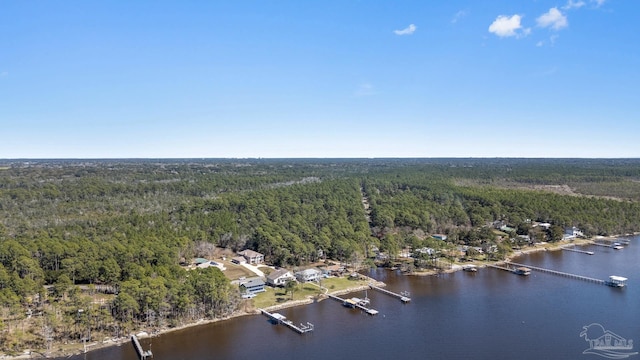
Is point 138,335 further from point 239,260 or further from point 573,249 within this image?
point 573,249

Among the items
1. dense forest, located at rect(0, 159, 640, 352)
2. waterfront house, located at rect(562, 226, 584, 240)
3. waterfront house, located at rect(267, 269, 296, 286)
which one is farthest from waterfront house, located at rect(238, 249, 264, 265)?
waterfront house, located at rect(562, 226, 584, 240)

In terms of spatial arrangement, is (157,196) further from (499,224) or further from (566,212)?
(566,212)

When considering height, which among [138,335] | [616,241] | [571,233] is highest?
[571,233]

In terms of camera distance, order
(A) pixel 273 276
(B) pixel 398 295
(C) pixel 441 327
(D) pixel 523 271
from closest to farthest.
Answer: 1. (C) pixel 441 327
2. (B) pixel 398 295
3. (A) pixel 273 276
4. (D) pixel 523 271

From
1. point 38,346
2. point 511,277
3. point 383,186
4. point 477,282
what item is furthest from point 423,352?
point 383,186

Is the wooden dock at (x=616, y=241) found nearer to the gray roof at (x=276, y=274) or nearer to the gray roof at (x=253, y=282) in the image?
the gray roof at (x=276, y=274)

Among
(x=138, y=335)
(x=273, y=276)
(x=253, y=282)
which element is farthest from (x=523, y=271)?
(x=138, y=335)
